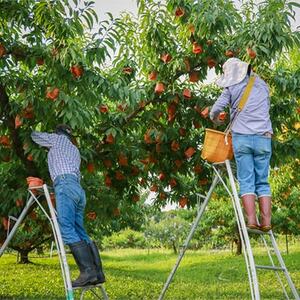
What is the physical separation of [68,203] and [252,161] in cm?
162

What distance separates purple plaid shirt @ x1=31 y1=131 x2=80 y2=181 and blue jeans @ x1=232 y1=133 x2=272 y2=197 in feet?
4.85

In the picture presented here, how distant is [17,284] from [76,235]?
9332 mm

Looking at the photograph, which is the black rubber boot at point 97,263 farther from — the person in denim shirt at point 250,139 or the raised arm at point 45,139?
the person in denim shirt at point 250,139

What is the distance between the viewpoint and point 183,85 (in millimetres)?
8539

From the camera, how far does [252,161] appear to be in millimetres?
5195

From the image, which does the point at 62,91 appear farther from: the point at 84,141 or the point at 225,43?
the point at 225,43

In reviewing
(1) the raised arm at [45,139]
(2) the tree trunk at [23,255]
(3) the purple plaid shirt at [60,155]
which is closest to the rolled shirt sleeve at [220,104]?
(3) the purple plaid shirt at [60,155]

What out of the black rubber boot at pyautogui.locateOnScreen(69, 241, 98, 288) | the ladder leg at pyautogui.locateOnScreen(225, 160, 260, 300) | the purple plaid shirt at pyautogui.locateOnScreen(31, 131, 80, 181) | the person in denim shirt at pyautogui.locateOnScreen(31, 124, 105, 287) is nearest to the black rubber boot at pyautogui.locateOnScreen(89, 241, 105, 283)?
the person in denim shirt at pyautogui.locateOnScreen(31, 124, 105, 287)

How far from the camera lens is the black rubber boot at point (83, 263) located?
532 centimetres

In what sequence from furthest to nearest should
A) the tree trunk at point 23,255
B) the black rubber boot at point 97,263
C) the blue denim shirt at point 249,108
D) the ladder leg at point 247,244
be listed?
the tree trunk at point 23,255 → the black rubber boot at point 97,263 → the blue denim shirt at point 249,108 → the ladder leg at point 247,244

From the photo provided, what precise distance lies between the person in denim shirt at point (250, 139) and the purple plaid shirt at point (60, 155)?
4.41ft

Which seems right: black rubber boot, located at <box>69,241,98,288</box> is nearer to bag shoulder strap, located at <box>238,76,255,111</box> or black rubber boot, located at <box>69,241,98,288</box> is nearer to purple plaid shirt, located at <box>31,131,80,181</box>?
purple plaid shirt, located at <box>31,131,80,181</box>

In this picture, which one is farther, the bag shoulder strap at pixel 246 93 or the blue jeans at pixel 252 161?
the bag shoulder strap at pixel 246 93

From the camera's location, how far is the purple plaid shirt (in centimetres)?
556
